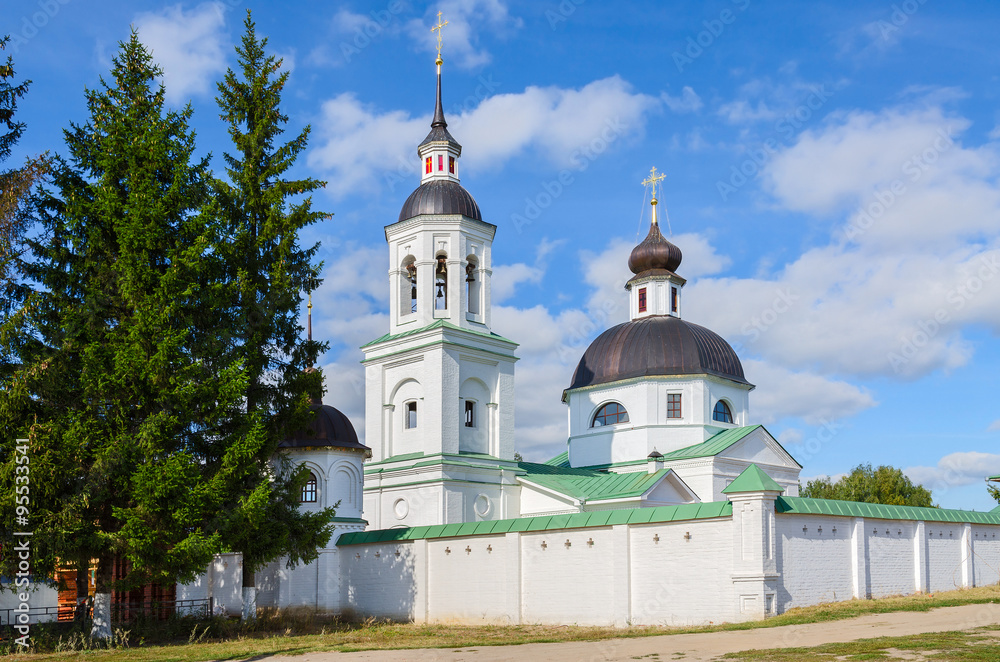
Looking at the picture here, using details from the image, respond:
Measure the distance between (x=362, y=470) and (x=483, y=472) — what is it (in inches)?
144

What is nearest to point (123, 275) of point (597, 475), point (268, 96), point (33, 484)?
point (33, 484)

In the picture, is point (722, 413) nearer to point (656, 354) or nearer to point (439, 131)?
point (656, 354)

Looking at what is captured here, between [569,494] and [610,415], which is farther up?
[610,415]

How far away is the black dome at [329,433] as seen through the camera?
2784 cm

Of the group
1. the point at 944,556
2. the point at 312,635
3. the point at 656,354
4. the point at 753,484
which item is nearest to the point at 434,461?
the point at 312,635

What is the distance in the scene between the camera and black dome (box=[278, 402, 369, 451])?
91.4 ft

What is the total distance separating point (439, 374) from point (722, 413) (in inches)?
498

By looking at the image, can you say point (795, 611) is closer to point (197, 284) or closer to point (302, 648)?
point (302, 648)

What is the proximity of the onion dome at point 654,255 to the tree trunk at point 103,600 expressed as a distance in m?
26.7

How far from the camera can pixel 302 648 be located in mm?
15539

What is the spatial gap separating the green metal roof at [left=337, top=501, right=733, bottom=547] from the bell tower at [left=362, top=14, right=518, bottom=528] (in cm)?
391

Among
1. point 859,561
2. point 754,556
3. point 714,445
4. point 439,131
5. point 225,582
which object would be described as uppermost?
point 439,131

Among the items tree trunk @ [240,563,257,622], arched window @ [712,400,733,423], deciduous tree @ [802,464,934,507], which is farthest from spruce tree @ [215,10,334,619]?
deciduous tree @ [802,464,934,507]

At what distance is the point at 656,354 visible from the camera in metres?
35.4
